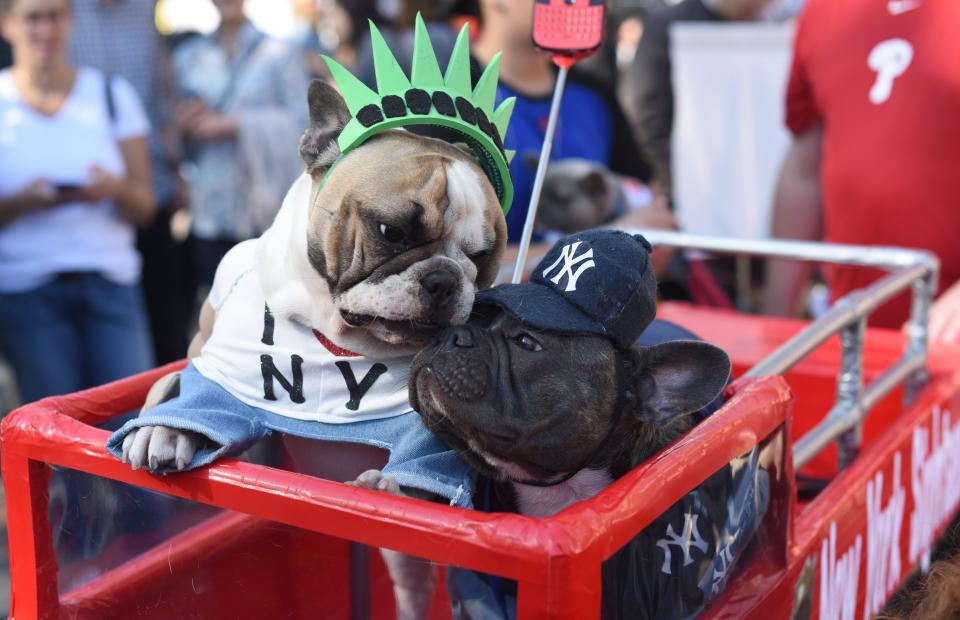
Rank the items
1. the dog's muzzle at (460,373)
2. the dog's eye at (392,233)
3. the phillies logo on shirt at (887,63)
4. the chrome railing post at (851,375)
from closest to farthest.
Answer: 1. the dog's muzzle at (460,373)
2. the dog's eye at (392,233)
3. the chrome railing post at (851,375)
4. the phillies logo on shirt at (887,63)

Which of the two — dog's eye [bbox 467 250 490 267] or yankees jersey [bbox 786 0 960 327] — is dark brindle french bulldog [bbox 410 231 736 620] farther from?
yankees jersey [bbox 786 0 960 327]

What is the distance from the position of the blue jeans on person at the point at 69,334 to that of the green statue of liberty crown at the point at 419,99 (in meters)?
2.12

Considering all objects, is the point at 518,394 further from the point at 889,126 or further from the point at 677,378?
the point at 889,126

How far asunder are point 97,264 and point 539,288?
2.33m

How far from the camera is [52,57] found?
3324mm

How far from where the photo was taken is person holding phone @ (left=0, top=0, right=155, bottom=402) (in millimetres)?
3262

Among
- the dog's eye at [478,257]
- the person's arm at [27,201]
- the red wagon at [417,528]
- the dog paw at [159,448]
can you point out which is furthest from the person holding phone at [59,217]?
the dog's eye at [478,257]

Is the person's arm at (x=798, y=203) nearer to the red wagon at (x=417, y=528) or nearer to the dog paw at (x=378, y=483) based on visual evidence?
the red wagon at (x=417, y=528)

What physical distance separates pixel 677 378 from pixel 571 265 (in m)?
0.21

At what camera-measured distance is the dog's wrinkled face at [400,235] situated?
1.44 m

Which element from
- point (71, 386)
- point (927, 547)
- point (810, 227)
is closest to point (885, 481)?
point (927, 547)

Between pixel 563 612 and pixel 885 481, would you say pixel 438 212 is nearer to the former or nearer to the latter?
pixel 563 612

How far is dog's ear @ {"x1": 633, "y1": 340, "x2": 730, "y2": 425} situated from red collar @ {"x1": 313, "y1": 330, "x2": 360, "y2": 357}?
416mm

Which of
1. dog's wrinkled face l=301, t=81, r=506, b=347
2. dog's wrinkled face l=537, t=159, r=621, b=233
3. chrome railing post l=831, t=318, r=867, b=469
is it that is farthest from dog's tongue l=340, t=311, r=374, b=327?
dog's wrinkled face l=537, t=159, r=621, b=233
